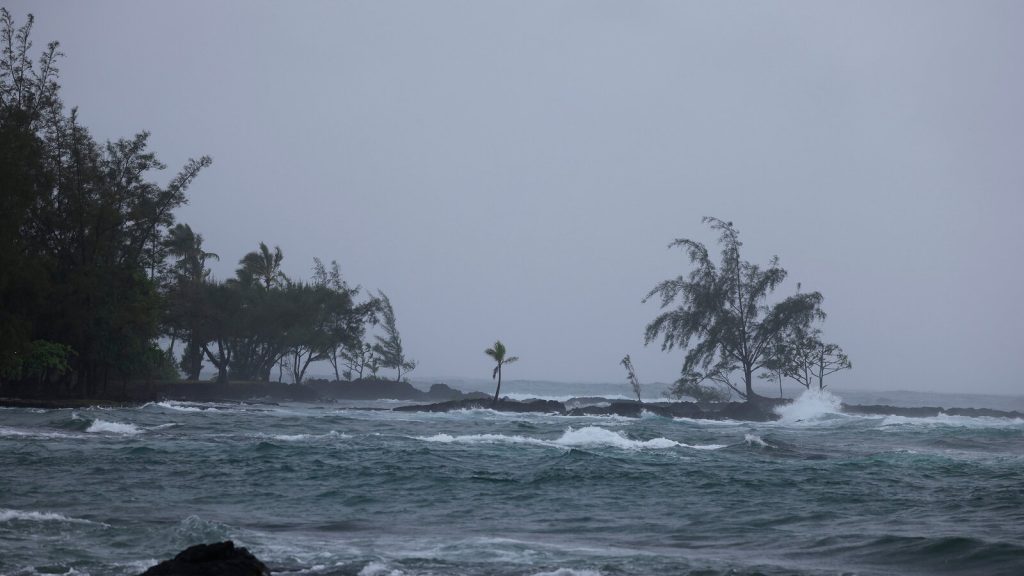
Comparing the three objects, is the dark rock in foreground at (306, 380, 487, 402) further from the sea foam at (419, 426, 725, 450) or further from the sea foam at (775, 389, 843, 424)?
the sea foam at (419, 426, 725, 450)

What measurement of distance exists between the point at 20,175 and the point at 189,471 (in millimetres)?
18823

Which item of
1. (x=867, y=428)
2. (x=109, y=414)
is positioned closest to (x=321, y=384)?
(x=109, y=414)

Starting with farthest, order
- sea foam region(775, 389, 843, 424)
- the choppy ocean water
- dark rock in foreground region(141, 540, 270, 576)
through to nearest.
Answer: sea foam region(775, 389, 843, 424)
the choppy ocean water
dark rock in foreground region(141, 540, 270, 576)

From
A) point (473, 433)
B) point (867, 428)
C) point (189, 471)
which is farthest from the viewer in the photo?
point (867, 428)

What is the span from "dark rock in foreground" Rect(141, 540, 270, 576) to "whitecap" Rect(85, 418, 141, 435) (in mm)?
19126

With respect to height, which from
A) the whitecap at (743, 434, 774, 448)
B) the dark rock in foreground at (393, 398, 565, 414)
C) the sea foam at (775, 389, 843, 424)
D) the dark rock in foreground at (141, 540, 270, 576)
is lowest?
the dark rock in foreground at (141, 540, 270, 576)

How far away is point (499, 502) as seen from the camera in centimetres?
1580

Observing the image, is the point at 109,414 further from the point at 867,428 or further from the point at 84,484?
the point at 867,428

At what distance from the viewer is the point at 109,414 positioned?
32.3 m

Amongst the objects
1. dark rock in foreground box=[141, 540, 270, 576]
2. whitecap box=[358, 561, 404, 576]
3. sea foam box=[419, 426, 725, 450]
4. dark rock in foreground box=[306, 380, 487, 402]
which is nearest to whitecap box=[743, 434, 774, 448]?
sea foam box=[419, 426, 725, 450]

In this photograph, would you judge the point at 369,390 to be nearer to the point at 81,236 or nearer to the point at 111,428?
the point at 81,236

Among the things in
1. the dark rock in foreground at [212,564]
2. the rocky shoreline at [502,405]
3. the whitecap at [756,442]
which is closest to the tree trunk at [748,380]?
the rocky shoreline at [502,405]

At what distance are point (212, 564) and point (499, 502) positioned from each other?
8.15 m

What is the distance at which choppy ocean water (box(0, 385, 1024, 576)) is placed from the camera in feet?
35.3
